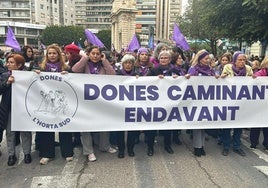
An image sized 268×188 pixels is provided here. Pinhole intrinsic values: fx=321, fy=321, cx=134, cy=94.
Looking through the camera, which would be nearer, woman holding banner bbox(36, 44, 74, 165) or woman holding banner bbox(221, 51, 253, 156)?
woman holding banner bbox(36, 44, 74, 165)

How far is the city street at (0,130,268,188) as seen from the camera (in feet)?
14.4

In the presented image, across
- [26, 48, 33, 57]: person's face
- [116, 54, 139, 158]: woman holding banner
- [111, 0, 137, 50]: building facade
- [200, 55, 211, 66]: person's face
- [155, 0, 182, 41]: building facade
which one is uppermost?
[155, 0, 182, 41]: building facade

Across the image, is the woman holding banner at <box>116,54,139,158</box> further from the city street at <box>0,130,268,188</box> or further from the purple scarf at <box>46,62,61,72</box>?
the purple scarf at <box>46,62,61,72</box>

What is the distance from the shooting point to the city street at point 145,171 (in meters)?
4.38

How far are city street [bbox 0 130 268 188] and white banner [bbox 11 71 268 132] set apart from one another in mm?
535

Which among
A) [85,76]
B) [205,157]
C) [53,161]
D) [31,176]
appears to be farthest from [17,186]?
[205,157]

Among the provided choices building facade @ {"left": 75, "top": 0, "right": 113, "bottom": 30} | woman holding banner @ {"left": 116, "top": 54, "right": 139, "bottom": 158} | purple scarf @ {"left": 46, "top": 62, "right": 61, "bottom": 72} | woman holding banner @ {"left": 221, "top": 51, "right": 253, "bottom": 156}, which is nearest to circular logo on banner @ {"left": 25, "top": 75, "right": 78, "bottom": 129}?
purple scarf @ {"left": 46, "top": 62, "right": 61, "bottom": 72}

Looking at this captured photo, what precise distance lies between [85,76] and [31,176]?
169cm

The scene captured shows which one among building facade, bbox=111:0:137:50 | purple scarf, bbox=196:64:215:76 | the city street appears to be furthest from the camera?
building facade, bbox=111:0:137:50

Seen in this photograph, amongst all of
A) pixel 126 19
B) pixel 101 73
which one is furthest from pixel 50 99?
pixel 126 19

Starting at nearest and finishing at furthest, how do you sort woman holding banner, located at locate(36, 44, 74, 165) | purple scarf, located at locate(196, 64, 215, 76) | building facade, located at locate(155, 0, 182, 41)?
woman holding banner, located at locate(36, 44, 74, 165) < purple scarf, located at locate(196, 64, 215, 76) < building facade, located at locate(155, 0, 182, 41)

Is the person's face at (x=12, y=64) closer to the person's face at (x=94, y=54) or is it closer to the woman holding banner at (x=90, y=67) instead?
the woman holding banner at (x=90, y=67)

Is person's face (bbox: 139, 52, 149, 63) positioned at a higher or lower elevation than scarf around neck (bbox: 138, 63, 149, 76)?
higher

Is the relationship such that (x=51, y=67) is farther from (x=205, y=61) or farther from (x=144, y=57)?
(x=205, y=61)
